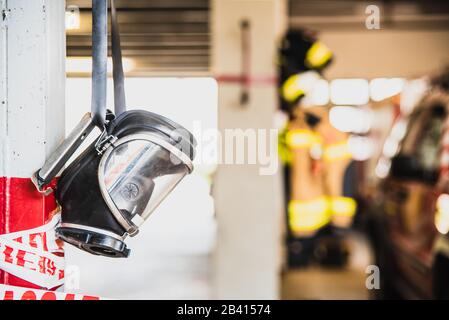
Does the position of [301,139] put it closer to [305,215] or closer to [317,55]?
[305,215]

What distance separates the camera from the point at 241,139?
195cm

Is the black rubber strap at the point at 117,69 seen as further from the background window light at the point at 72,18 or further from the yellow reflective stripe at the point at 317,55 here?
the yellow reflective stripe at the point at 317,55

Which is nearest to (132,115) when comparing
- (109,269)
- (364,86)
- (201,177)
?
(201,177)

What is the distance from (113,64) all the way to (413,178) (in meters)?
3.12

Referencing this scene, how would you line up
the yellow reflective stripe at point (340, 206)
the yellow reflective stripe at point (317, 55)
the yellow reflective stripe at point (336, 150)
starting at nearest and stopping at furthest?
the yellow reflective stripe at point (317, 55) < the yellow reflective stripe at point (336, 150) < the yellow reflective stripe at point (340, 206)

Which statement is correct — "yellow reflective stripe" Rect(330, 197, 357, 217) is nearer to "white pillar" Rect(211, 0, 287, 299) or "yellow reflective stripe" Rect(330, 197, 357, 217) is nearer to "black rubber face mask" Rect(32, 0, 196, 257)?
"white pillar" Rect(211, 0, 287, 299)

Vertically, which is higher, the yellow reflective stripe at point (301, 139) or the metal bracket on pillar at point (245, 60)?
the yellow reflective stripe at point (301, 139)

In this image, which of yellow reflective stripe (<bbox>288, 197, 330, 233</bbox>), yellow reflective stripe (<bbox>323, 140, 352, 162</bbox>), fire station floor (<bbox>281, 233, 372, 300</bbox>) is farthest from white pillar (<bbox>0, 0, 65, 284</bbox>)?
yellow reflective stripe (<bbox>323, 140, 352, 162</bbox>)

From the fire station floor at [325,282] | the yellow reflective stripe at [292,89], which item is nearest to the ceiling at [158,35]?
the yellow reflective stripe at [292,89]

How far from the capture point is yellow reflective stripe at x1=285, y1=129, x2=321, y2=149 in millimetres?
6084

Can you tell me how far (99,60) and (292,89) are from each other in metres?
3.29

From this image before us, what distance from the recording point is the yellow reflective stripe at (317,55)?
4309 mm

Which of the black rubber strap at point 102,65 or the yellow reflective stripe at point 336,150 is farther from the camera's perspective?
the yellow reflective stripe at point 336,150

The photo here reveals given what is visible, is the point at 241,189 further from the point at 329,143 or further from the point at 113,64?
the point at 329,143
